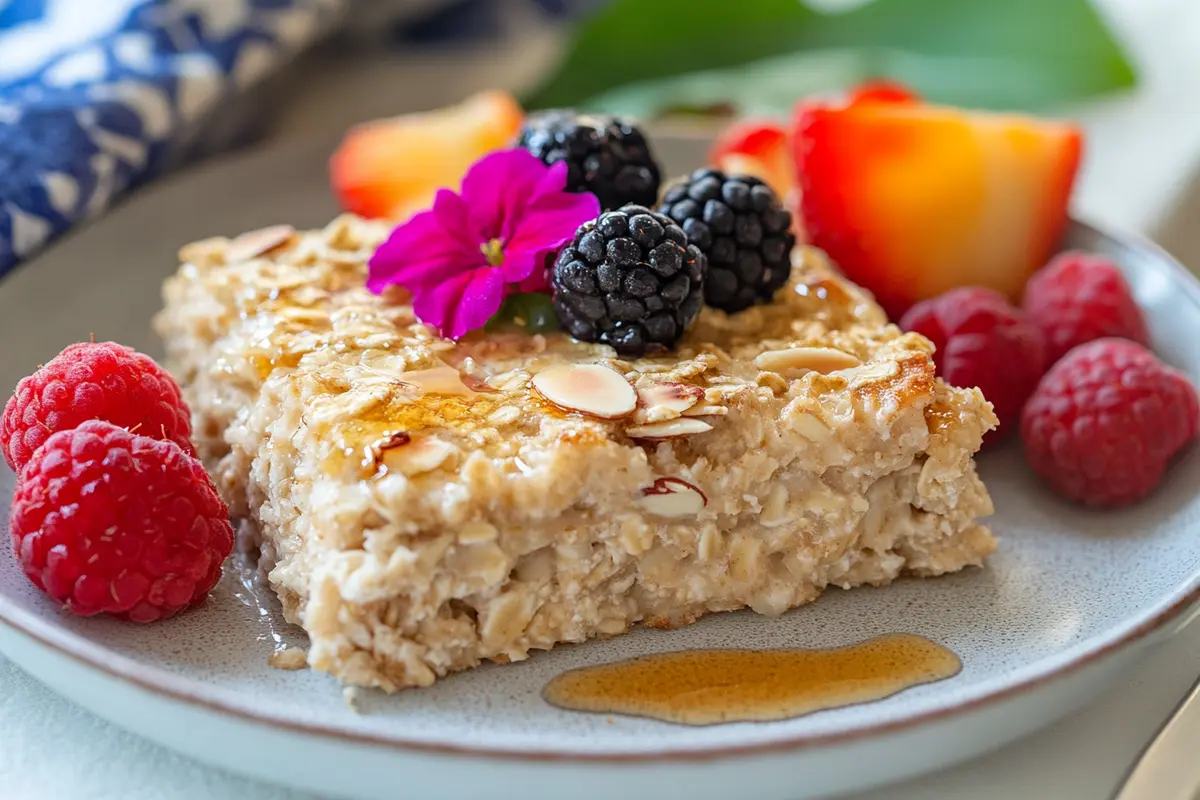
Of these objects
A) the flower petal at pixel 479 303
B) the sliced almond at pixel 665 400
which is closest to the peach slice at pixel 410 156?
the flower petal at pixel 479 303

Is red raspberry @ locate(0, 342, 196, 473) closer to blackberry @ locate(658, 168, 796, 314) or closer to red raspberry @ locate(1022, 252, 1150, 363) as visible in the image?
blackberry @ locate(658, 168, 796, 314)

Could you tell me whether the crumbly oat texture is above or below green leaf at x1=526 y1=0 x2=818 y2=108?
below

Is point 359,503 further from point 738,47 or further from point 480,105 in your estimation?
point 738,47

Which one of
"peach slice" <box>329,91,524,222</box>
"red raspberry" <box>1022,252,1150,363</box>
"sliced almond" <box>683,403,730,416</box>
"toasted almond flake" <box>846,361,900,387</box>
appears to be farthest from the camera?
"peach slice" <box>329,91,524,222</box>

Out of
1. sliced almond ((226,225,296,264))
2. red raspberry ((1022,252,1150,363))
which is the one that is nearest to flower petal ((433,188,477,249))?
sliced almond ((226,225,296,264))

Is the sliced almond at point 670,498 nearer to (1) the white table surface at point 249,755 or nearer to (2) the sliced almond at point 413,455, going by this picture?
(2) the sliced almond at point 413,455

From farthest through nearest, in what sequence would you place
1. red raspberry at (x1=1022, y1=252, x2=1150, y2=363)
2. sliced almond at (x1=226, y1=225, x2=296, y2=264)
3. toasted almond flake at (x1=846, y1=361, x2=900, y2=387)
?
red raspberry at (x1=1022, y1=252, x2=1150, y2=363) → sliced almond at (x1=226, y1=225, x2=296, y2=264) → toasted almond flake at (x1=846, y1=361, x2=900, y2=387)

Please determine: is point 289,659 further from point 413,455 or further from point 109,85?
point 109,85
